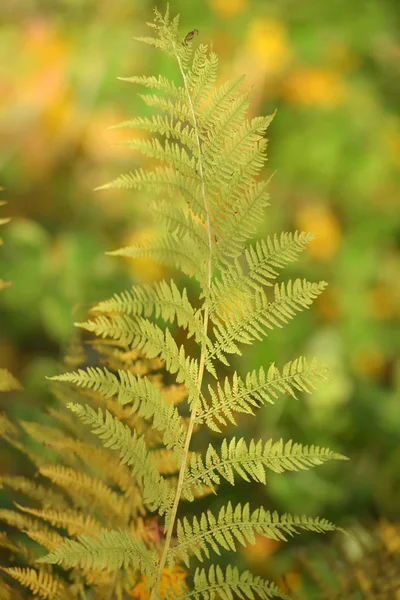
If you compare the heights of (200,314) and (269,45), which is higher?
(269,45)

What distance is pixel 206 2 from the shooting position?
283 cm

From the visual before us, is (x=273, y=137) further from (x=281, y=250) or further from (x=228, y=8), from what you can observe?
(x=281, y=250)

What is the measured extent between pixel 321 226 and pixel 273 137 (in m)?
0.37

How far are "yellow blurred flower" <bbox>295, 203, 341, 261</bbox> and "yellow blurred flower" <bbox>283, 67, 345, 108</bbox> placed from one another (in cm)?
42

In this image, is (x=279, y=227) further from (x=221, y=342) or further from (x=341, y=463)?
(x=221, y=342)

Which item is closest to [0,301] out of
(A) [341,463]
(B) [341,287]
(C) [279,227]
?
(A) [341,463]

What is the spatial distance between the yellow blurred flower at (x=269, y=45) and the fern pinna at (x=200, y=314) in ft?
7.99

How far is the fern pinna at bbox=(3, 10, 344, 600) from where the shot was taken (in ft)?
1.12

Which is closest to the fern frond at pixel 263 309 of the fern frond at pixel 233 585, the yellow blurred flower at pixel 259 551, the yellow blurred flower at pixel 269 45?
the fern frond at pixel 233 585

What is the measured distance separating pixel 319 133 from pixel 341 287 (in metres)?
0.60

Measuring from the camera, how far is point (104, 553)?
12.7 inches

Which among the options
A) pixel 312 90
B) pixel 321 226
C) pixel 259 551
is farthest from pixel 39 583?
pixel 312 90

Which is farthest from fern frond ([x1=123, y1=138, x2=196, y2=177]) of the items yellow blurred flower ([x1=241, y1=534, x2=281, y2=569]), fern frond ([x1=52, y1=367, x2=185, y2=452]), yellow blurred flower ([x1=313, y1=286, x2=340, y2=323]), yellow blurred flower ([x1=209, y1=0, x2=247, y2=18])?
yellow blurred flower ([x1=209, y1=0, x2=247, y2=18])

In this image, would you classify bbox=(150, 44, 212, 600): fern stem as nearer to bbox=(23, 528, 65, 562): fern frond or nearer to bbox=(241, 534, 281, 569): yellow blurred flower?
bbox=(23, 528, 65, 562): fern frond
